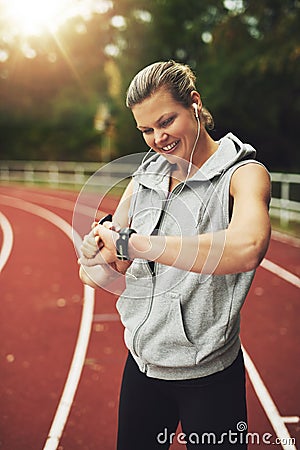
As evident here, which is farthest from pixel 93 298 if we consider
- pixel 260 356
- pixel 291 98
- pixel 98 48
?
pixel 98 48

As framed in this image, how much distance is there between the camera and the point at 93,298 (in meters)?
7.45

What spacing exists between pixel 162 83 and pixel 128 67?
24973 millimetres

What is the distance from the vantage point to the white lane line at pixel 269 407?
3844 millimetres

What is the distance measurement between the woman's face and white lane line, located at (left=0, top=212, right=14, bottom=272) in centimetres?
795

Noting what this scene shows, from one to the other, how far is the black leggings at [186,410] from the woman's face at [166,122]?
2.23 feet

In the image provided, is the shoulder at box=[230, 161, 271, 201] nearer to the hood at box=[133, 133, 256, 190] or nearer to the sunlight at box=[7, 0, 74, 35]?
the hood at box=[133, 133, 256, 190]

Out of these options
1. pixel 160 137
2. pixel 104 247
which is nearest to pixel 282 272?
pixel 160 137

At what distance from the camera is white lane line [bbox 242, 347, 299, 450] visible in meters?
3.84

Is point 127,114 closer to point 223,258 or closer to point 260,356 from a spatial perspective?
point 260,356

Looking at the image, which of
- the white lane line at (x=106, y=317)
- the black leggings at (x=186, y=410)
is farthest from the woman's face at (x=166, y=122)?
the white lane line at (x=106, y=317)

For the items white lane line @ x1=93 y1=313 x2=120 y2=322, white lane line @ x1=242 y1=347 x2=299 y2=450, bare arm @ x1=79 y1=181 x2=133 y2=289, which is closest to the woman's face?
bare arm @ x1=79 y1=181 x2=133 y2=289

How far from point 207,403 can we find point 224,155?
28.2 inches

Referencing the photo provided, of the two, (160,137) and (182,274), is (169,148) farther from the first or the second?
(182,274)

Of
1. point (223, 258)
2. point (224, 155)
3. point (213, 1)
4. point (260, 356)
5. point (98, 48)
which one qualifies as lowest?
point (260, 356)
